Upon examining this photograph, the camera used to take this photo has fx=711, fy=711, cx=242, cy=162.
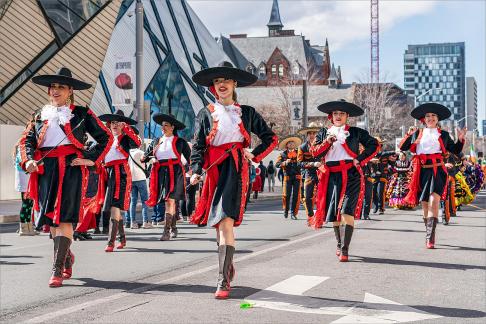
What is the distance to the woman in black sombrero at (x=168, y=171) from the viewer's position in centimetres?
1134

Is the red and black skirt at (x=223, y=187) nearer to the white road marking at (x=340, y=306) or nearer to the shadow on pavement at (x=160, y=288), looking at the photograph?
the shadow on pavement at (x=160, y=288)

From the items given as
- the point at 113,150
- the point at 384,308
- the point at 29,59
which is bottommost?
the point at 384,308

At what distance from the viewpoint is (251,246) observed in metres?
10.4

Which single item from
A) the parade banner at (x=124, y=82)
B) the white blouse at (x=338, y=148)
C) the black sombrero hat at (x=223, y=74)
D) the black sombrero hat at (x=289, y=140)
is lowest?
the white blouse at (x=338, y=148)

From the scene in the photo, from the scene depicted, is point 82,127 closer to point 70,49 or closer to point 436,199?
point 436,199

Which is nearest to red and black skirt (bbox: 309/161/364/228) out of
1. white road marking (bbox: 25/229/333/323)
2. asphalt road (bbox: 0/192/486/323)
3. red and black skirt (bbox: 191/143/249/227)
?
asphalt road (bbox: 0/192/486/323)

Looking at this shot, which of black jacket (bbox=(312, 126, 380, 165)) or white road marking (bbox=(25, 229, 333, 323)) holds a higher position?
black jacket (bbox=(312, 126, 380, 165))

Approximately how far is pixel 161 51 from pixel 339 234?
36.6 meters

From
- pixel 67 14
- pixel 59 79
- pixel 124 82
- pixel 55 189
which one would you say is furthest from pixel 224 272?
pixel 67 14

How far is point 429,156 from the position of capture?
10438 millimetres

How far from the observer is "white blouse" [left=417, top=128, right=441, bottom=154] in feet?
34.0

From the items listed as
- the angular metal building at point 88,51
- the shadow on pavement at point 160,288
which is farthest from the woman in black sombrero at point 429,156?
the angular metal building at point 88,51

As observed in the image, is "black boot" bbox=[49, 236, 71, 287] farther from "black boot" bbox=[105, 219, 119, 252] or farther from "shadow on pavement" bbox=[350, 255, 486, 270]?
"shadow on pavement" bbox=[350, 255, 486, 270]

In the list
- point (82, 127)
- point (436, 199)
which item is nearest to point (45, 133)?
point (82, 127)
